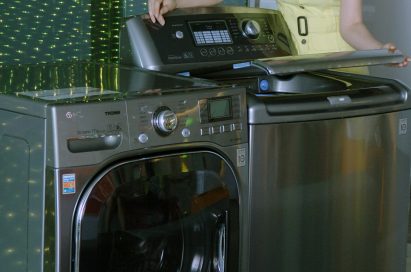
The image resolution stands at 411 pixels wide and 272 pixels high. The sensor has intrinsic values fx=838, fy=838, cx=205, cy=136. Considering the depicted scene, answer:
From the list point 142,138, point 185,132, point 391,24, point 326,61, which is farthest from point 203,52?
point 391,24

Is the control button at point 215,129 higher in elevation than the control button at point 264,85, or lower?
lower

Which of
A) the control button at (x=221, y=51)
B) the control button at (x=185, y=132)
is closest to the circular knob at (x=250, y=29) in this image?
the control button at (x=221, y=51)

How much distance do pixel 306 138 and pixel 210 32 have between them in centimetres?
59

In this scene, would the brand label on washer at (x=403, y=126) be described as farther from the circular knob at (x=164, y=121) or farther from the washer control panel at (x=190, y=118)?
the circular knob at (x=164, y=121)

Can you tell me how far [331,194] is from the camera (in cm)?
250

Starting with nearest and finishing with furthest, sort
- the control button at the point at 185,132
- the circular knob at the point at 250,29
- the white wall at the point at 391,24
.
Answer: the control button at the point at 185,132 < the circular knob at the point at 250,29 < the white wall at the point at 391,24

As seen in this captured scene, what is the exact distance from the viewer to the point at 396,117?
2.66 meters

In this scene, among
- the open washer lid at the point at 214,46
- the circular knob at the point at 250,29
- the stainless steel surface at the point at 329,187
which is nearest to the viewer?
the stainless steel surface at the point at 329,187

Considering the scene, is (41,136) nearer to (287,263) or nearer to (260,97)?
(260,97)

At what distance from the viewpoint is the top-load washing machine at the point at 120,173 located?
191 centimetres

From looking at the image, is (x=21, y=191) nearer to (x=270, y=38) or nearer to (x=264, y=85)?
(x=264, y=85)

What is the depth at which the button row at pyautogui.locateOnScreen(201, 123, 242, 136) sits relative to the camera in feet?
7.09

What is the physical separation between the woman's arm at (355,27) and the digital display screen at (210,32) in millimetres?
420

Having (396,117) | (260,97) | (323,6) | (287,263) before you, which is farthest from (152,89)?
(323,6)
